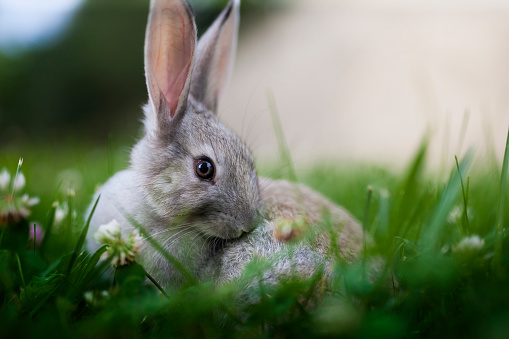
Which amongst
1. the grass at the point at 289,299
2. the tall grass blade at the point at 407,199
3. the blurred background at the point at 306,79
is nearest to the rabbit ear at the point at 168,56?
the grass at the point at 289,299

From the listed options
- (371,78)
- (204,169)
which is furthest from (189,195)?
(371,78)

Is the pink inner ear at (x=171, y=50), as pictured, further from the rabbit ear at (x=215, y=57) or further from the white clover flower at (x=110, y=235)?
the white clover flower at (x=110, y=235)

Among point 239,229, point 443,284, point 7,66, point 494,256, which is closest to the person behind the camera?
point 443,284

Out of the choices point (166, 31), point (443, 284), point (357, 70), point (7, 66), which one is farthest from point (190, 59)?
point (7, 66)

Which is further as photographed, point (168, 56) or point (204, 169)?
point (168, 56)

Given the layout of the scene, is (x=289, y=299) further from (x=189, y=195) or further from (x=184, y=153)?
(x=184, y=153)

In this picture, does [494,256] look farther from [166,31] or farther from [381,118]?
[381,118]

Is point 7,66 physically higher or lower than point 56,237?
higher
